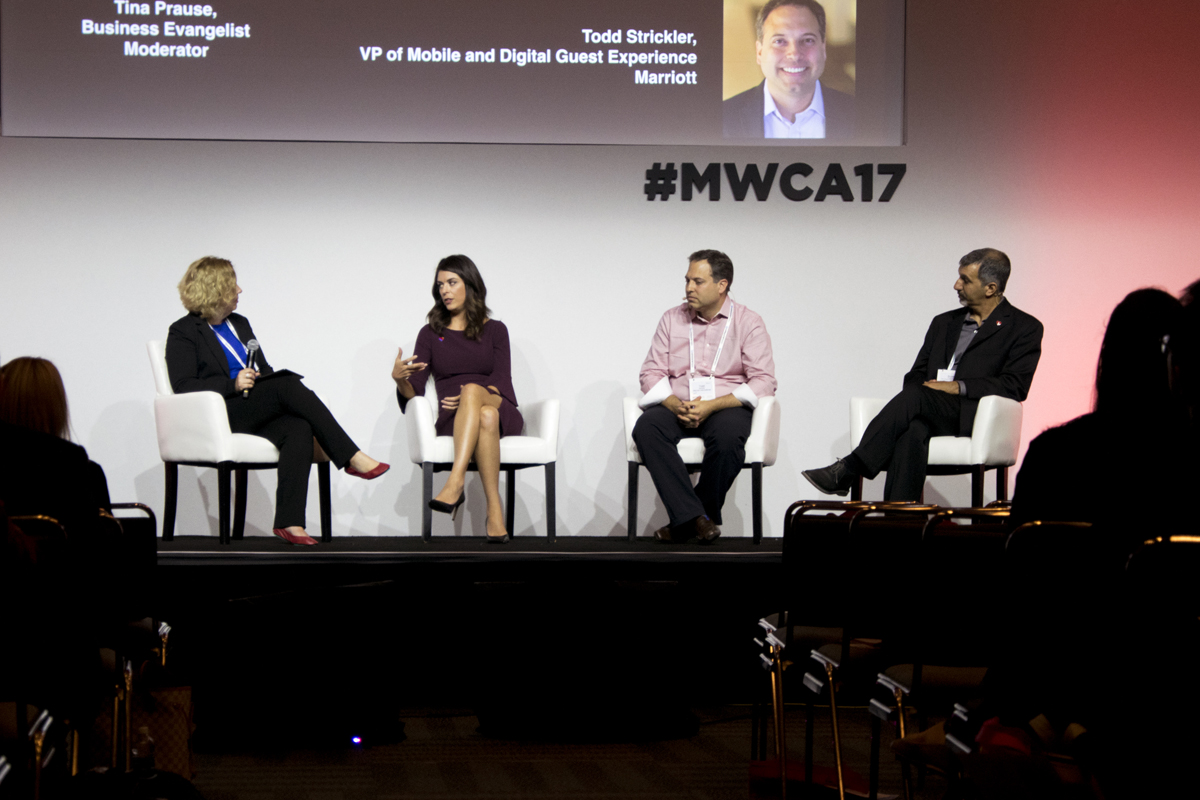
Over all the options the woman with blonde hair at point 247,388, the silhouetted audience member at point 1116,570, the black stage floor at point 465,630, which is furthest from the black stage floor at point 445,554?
the silhouetted audience member at point 1116,570

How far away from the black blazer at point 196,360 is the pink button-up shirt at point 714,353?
1748 millimetres

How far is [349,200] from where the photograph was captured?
5.84 m

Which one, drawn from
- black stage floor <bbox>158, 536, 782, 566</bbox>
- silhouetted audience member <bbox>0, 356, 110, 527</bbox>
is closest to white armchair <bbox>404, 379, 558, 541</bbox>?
black stage floor <bbox>158, 536, 782, 566</bbox>

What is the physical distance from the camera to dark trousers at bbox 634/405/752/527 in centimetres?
465

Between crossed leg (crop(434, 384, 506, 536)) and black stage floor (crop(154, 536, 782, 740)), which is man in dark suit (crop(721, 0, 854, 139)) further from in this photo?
black stage floor (crop(154, 536, 782, 740))

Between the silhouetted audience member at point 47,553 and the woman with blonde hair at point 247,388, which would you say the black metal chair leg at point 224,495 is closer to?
the woman with blonde hair at point 247,388

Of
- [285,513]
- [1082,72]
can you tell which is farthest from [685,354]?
[1082,72]

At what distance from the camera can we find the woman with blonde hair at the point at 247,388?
178 inches

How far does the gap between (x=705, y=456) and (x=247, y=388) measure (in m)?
1.86

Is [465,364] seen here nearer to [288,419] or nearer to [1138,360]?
[288,419]

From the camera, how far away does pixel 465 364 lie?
16.5 feet

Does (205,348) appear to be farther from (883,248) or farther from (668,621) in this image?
(883,248)

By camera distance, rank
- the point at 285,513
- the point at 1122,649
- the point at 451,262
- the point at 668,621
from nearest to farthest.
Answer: the point at 1122,649 < the point at 668,621 < the point at 285,513 < the point at 451,262

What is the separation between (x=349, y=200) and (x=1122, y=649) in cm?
496
